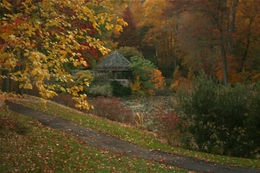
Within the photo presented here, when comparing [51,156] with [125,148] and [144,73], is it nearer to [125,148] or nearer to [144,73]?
[125,148]

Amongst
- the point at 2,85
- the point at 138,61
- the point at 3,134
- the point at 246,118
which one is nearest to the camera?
the point at 3,134

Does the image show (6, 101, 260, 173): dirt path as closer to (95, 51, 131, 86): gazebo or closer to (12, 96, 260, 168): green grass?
(12, 96, 260, 168): green grass

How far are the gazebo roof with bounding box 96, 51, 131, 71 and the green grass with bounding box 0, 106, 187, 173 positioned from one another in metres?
28.2

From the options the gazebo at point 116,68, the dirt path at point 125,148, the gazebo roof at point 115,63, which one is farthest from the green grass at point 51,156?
the gazebo roof at point 115,63

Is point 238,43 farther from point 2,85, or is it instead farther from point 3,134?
point 3,134

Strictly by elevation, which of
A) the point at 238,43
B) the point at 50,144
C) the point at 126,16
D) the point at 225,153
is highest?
the point at 126,16

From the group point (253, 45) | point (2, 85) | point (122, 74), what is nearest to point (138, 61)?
point (122, 74)

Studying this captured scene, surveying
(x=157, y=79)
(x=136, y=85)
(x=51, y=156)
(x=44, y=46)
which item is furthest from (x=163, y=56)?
(x=44, y=46)

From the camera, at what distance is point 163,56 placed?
47281 mm

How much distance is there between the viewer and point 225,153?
13.4 metres

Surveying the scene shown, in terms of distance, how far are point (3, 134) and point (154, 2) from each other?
40697 mm

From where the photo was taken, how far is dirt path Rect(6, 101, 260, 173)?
10141 mm

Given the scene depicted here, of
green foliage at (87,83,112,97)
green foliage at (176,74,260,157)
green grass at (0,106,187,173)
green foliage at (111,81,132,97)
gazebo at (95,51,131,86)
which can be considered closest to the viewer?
green grass at (0,106,187,173)

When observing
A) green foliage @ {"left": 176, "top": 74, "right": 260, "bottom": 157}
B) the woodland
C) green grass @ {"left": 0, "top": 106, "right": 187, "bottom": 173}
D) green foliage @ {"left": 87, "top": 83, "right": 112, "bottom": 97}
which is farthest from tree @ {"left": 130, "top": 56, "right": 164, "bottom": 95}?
green grass @ {"left": 0, "top": 106, "right": 187, "bottom": 173}
